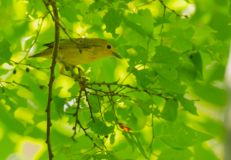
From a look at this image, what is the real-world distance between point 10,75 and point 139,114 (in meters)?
1.54

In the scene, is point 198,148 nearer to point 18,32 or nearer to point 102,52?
point 102,52

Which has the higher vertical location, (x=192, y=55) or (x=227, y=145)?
(x=227, y=145)

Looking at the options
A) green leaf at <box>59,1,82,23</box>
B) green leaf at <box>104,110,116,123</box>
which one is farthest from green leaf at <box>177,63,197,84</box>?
green leaf at <box>59,1,82,23</box>

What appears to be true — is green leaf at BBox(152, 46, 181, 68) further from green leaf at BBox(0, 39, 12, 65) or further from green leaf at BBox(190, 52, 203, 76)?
green leaf at BBox(0, 39, 12, 65)

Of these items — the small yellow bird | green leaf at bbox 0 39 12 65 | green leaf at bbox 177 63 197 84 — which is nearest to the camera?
green leaf at bbox 0 39 12 65

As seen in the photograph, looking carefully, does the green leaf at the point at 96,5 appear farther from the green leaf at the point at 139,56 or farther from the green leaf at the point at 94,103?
the green leaf at the point at 94,103

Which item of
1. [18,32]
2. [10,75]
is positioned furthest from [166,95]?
[18,32]

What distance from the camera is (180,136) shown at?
2.39 m

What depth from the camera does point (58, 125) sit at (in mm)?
4258

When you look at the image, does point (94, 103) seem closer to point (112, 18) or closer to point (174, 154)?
point (112, 18)

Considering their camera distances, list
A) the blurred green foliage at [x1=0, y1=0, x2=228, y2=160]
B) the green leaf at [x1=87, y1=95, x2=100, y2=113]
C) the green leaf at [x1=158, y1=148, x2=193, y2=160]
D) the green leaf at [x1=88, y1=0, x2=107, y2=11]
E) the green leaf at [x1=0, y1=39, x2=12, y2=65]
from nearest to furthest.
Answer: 1. the green leaf at [x1=0, y1=39, x2=12, y2=65]
2. the green leaf at [x1=88, y1=0, x2=107, y2=11]
3. the blurred green foliage at [x1=0, y1=0, x2=228, y2=160]
4. the green leaf at [x1=87, y1=95, x2=100, y2=113]
5. the green leaf at [x1=158, y1=148, x2=193, y2=160]

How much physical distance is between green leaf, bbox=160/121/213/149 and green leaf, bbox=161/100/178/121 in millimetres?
93

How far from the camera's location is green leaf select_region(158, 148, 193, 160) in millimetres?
2363

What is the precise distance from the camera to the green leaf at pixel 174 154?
2.36 metres
